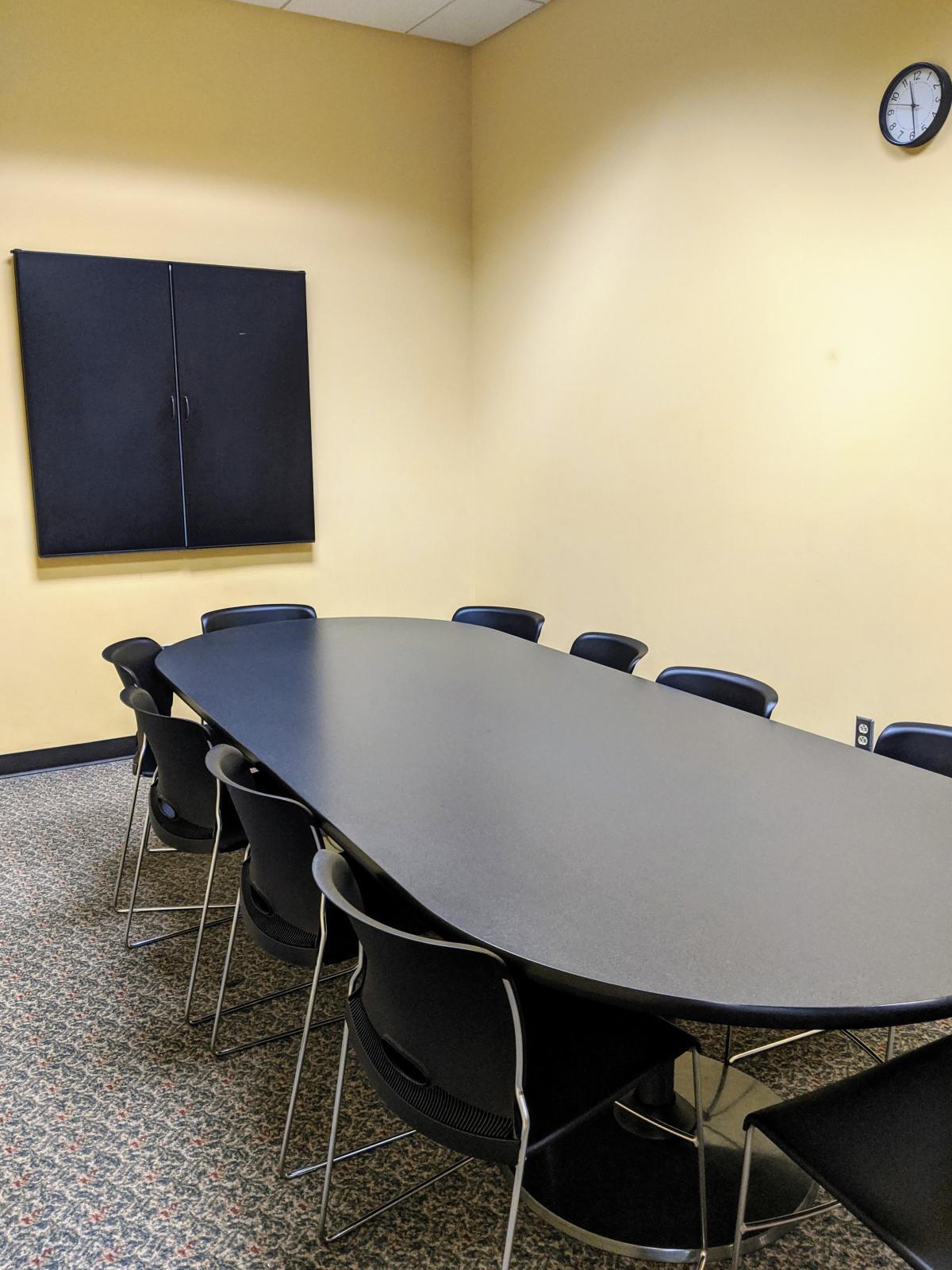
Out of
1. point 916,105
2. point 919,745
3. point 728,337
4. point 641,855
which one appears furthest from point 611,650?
point 916,105

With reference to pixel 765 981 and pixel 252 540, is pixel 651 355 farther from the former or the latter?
pixel 765 981

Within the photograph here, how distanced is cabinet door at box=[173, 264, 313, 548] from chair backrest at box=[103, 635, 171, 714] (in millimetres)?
1526

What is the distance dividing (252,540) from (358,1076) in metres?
3.39

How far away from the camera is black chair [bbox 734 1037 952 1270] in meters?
1.31

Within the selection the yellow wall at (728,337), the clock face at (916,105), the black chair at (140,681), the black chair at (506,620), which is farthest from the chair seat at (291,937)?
the clock face at (916,105)

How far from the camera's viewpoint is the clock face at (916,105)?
320 centimetres

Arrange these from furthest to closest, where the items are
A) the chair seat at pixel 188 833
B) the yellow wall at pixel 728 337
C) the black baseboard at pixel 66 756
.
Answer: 1. the black baseboard at pixel 66 756
2. the yellow wall at pixel 728 337
3. the chair seat at pixel 188 833

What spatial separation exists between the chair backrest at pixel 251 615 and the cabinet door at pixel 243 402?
0.94 metres

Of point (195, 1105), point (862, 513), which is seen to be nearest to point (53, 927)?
point (195, 1105)

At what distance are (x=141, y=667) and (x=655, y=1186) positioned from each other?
95.2 inches

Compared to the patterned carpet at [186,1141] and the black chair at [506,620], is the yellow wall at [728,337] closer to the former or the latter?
the black chair at [506,620]

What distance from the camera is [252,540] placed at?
17.4 ft

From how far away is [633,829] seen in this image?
1.91m

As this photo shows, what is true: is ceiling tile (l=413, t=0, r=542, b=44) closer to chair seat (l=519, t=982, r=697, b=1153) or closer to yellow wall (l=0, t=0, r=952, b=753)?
yellow wall (l=0, t=0, r=952, b=753)
